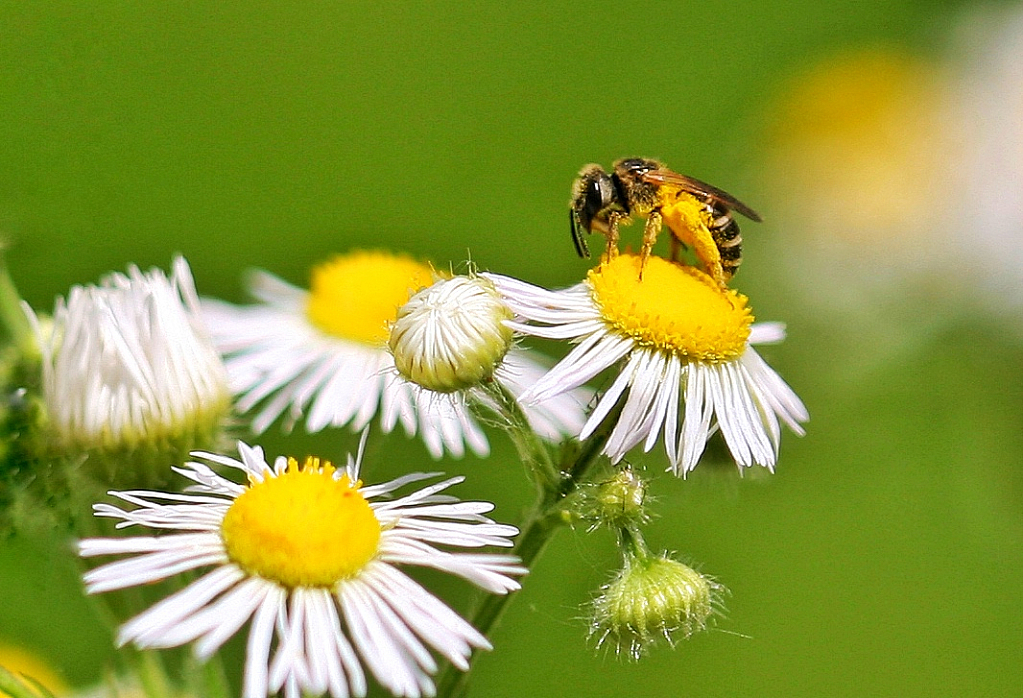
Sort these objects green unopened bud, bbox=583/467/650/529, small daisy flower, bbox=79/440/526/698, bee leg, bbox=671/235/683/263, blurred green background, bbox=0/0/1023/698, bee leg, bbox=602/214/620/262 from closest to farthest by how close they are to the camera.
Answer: small daisy flower, bbox=79/440/526/698
green unopened bud, bbox=583/467/650/529
bee leg, bbox=602/214/620/262
bee leg, bbox=671/235/683/263
blurred green background, bbox=0/0/1023/698

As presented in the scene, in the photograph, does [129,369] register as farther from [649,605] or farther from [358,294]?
[358,294]

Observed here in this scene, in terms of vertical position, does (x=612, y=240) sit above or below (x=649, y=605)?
above

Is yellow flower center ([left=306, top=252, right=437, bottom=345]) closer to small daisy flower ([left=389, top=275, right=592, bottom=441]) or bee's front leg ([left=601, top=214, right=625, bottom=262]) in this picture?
bee's front leg ([left=601, top=214, right=625, bottom=262])

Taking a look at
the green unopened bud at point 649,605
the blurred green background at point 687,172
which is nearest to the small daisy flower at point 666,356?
the green unopened bud at point 649,605

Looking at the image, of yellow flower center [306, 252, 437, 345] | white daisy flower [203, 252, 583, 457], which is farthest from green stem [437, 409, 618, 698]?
yellow flower center [306, 252, 437, 345]

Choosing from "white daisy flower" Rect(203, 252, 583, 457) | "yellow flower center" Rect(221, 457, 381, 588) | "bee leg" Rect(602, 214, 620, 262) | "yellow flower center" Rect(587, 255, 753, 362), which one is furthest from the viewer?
"white daisy flower" Rect(203, 252, 583, 457)

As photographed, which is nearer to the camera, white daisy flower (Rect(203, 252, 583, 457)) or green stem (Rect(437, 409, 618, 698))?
green stem (Rect(437, 409, 618, 698))

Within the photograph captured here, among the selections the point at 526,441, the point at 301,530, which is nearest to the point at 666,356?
the point at 526,441

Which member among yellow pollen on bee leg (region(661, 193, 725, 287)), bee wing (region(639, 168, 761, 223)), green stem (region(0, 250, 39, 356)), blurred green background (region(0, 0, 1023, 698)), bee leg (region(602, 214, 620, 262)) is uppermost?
bee wing (region(639, 168, 761, 223))
